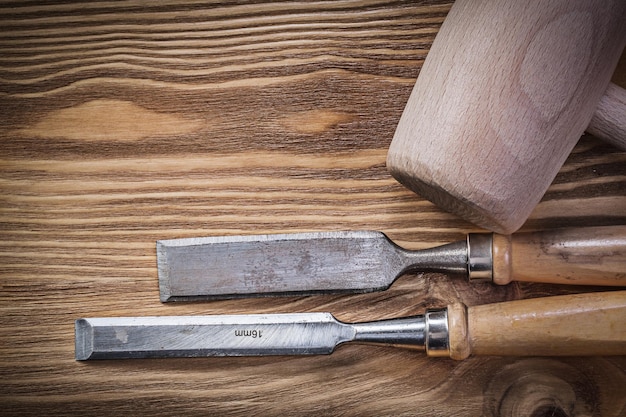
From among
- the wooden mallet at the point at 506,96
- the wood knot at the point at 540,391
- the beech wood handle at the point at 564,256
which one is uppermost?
the wooden mallet at the point at 506,96

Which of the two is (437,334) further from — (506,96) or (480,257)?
(506,96)

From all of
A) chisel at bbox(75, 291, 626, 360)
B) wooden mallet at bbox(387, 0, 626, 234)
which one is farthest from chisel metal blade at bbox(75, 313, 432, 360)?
wooden mallet at bbox(387, 0, 626, 234)

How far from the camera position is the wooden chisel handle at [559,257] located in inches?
37.6

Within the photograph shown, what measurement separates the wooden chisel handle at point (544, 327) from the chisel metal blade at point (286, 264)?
95mm

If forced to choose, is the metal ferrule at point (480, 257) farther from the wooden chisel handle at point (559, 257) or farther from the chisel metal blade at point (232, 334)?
the chisel metal blade at point (232, 334)

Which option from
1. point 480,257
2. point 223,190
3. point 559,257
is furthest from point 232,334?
point 559,257

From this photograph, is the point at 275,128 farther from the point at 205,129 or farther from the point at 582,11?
the point at 582,11

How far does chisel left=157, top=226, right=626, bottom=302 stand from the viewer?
38.4 inches

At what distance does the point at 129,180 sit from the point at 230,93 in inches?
8.8

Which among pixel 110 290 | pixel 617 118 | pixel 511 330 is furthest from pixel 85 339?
pixel 617 118

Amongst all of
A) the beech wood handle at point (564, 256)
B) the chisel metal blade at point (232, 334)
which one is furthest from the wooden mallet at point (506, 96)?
the chisel metal blade at point (232, 334)

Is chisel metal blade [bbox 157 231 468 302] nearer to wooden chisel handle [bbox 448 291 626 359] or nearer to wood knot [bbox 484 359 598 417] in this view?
wooden chisel handle [bbox 448 291 626 359]

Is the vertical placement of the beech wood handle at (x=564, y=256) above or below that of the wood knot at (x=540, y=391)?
above

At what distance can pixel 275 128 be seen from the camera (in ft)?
3.63
